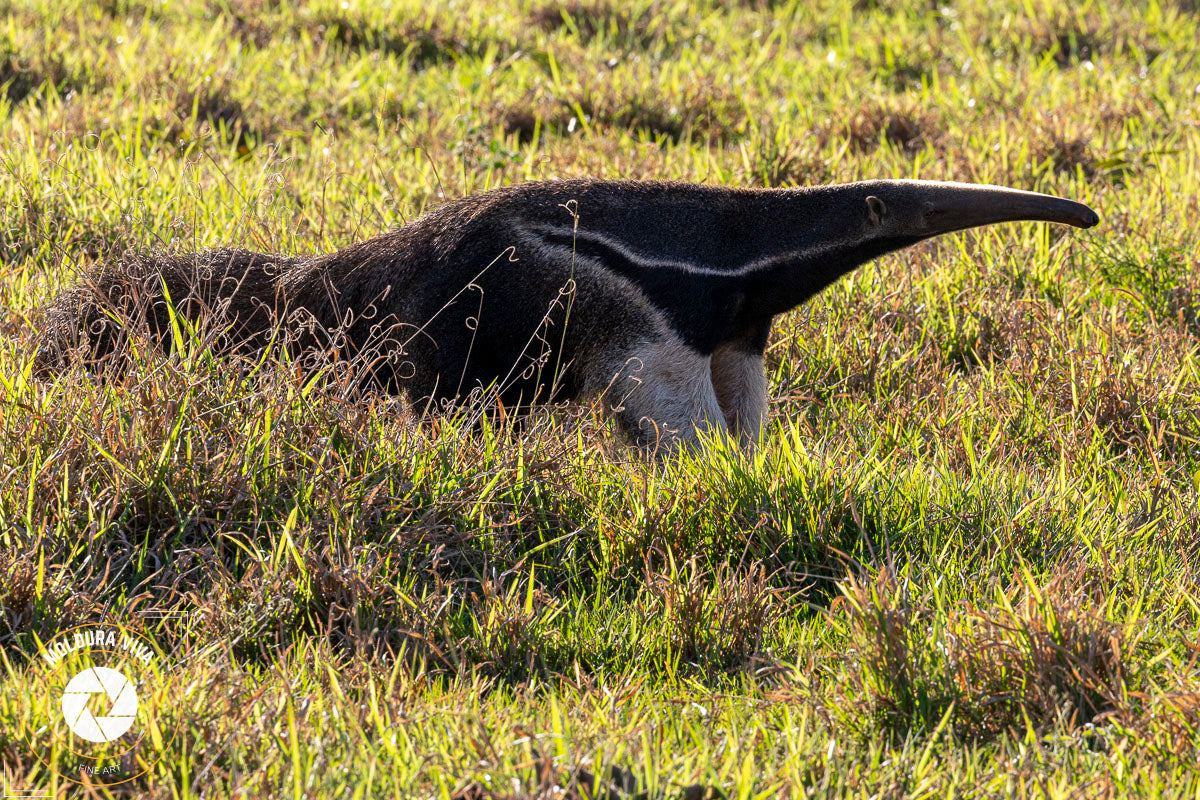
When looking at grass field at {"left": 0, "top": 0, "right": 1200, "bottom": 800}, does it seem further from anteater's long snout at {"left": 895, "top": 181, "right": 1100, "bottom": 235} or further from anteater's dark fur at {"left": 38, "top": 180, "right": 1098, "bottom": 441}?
anteater's long snout at {"left": 895, "top": 181, "right": 1100, "bottom": 235}

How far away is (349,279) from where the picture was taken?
15.5 feet

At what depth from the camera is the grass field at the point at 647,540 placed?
2674 mm

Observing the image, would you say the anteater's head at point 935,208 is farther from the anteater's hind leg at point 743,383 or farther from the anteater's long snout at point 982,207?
the anteater's hind leg at point 743,383

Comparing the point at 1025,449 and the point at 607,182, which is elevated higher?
the point at 607,182

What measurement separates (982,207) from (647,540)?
6.33 ft

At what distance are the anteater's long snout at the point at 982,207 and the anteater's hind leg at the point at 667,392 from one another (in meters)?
1.00

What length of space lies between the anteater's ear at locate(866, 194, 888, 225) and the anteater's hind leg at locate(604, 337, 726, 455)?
31.7 inches

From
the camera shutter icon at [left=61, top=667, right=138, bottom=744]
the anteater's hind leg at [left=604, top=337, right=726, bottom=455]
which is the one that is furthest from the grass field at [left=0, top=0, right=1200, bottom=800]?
the anteater's hind leg at [left=604, top=337, right=726, bottom=455]

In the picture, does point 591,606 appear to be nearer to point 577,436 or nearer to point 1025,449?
point 577,436

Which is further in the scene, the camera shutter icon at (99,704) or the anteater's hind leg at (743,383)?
the anteater's hind leg at (743,383)

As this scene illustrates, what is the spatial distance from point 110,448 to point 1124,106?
7.47m

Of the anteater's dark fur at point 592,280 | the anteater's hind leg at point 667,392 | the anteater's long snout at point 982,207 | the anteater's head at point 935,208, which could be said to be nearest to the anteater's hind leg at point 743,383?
the anteater's dark fur at point 592,280

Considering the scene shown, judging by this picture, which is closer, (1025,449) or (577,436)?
Result: (577,436)

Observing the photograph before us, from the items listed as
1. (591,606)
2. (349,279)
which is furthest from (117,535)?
(349,279)
